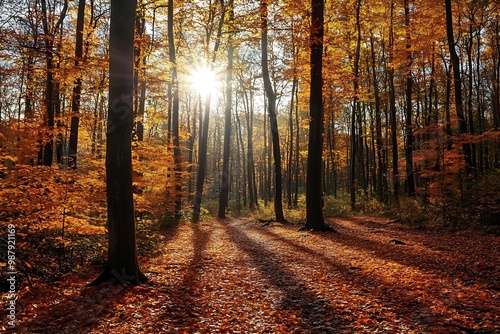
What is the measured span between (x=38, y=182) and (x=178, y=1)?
13422 mm

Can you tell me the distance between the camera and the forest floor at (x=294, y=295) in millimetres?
4020

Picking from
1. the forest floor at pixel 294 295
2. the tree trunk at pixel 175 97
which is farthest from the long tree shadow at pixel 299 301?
the tree trunk at pixel 175 97

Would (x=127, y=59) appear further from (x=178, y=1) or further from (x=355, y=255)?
(x=178, y=1)

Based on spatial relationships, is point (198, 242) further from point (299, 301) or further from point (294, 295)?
→ point (299, 301)

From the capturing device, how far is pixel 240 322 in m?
4.26

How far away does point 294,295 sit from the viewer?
17.0 ft

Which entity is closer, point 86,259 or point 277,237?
point 86,259

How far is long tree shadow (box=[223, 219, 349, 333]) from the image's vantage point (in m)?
4.12

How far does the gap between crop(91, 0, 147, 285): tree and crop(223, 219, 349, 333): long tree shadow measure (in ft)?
8.59

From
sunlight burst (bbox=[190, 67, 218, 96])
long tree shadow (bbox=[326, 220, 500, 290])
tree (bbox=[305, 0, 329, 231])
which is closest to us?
long tree shadow (bbox=[326, 220, 500, 290])

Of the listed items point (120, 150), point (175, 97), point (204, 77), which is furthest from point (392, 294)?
point (204, 77)

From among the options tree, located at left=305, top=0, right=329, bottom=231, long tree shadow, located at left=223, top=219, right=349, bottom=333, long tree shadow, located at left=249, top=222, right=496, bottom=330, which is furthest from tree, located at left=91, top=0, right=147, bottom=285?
tree, located at left=305, top=0, right=329, bottom=231

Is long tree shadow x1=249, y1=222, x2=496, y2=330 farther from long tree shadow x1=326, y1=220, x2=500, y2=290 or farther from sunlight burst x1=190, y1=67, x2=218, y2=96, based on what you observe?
sunlight burst x1=190, y1=67, x2=218, y2=96

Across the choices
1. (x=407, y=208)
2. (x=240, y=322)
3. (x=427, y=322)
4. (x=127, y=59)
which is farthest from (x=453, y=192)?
(x=127, y=59)
